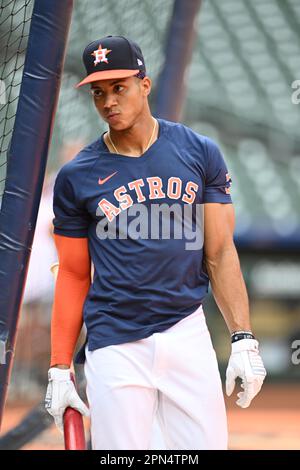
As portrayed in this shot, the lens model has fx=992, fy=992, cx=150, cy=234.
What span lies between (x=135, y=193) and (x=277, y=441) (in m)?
8.60

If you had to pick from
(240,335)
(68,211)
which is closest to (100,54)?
(68,211)

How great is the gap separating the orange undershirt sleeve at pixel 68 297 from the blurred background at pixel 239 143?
1.25 m

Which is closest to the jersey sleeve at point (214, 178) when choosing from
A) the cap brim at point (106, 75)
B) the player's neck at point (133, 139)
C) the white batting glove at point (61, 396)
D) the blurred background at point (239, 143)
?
the player's neck at point (133, 139)

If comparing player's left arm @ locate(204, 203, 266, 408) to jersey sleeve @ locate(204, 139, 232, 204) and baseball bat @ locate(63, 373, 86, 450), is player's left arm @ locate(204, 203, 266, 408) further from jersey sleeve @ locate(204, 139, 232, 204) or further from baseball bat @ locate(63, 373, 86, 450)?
baseball bat @ locate(63, 373, 86, 450)

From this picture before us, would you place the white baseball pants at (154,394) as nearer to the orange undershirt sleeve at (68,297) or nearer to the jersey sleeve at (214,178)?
the orange undershirt sleeve at (68,297)

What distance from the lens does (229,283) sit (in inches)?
133

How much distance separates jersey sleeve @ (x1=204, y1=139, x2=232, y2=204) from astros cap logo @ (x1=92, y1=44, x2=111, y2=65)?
17.6 inches

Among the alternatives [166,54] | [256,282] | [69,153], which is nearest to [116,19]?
[69,153]

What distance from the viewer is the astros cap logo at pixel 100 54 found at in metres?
3.28

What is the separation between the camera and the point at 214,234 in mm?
3367

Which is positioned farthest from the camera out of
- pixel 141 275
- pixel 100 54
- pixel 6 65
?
pixel 6 65

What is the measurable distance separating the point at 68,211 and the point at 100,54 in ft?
1.75

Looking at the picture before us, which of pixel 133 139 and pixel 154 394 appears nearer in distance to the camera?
pixel 154 394

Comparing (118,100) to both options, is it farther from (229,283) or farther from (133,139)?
(229,283)
